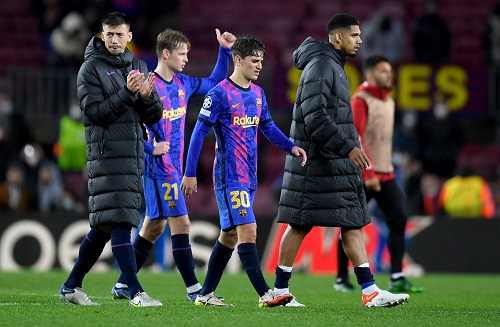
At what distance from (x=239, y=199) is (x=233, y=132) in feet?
1.68

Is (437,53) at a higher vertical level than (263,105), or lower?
higher

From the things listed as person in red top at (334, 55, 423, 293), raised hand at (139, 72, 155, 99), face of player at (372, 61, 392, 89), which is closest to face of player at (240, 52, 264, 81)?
raised hand at (139, 72, 155, 99)

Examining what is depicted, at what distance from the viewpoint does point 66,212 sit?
15156 millimetres

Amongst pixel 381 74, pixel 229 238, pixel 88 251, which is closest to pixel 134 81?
pixel 88 251

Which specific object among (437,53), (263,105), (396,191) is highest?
(437,53)

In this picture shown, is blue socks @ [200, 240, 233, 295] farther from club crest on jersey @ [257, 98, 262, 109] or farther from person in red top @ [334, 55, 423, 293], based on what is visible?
person in red top @ [334, 55, 423, 293]

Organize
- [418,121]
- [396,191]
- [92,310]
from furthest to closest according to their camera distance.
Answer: [418,121]
[396,191]
[92,310]

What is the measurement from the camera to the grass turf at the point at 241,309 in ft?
22.7

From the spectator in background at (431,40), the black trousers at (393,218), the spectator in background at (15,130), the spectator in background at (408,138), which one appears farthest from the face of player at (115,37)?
the spectator in background at (431,40)

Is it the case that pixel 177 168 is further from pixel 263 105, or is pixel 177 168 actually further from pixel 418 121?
pixel 418 121

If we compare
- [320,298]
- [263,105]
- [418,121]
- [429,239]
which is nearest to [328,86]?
[263,105]

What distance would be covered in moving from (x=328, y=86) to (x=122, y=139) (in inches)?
63.2

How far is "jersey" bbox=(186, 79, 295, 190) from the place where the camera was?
8.11m

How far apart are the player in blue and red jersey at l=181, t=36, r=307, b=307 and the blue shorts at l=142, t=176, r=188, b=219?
744 mm
